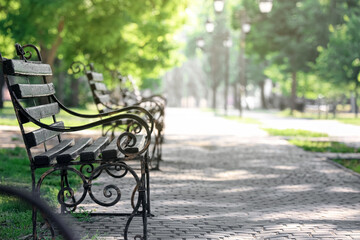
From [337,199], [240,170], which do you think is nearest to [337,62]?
[240,170]

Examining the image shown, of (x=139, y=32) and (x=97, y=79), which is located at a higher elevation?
(x=139, y=32)

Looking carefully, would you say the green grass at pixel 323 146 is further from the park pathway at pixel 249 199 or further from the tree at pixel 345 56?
the tree at pixel 345 56

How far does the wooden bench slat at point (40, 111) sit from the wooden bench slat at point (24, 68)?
29 centimetres

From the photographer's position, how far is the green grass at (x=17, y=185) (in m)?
4.77

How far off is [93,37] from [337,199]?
51.7 feet

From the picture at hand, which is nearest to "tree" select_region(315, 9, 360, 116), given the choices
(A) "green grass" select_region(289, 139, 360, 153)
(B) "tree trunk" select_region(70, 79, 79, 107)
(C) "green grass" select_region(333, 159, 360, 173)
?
(B) "tree trunk" select_region(70, 79, 79, 107)

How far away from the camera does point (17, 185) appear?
7211 mm

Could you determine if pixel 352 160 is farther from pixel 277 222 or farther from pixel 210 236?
pixel 210 236

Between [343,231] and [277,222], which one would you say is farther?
[277,222]

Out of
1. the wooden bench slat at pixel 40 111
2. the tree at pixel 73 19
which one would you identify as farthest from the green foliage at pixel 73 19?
the wooden bench slat at pixel 40 111

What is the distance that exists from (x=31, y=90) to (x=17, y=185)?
8.67 ft

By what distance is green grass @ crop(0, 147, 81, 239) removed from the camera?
4773 millimetres

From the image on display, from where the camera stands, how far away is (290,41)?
37.6m

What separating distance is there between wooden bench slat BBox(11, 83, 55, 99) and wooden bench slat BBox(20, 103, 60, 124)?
4.1 inches
